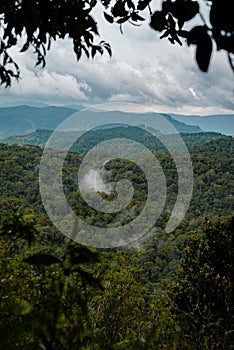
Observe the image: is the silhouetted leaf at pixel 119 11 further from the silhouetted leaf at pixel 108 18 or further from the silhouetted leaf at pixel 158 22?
the silhouetted leaf at pixel 158 22

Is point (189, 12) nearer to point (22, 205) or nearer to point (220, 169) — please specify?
point (22, 205)

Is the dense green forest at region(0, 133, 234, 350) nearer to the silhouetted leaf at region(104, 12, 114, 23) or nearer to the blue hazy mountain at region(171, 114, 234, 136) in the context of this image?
the silhouetted leaf at region(104, 12, 114, 23)

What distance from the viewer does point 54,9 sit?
98 centimetres

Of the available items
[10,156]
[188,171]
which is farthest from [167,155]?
[10,156]

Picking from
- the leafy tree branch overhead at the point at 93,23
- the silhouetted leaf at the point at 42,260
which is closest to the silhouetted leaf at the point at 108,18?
the leafy tree branch overhead at the point at 93,23

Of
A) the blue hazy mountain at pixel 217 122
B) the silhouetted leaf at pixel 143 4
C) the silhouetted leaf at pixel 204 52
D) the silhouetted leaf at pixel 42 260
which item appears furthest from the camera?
the blue hazy mountain at pixel 217 122

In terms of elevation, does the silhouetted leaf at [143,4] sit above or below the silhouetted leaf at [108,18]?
above

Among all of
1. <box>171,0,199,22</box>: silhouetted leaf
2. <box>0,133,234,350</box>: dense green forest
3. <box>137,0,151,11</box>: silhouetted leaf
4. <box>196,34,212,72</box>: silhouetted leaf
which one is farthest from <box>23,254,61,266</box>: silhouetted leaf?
<box>137,0,151,11</box>: silhouetted leaf

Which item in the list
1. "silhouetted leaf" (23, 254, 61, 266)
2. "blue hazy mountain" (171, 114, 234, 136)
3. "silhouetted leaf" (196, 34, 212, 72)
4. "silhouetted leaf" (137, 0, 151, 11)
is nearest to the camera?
"silhouetted leaf" (196, 34, 212, 72)

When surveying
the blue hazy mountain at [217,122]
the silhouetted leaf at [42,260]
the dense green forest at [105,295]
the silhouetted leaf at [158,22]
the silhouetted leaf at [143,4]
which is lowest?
the blue hazy mountain at [217,122]

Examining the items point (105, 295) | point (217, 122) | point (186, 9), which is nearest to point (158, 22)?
point (186, 9)

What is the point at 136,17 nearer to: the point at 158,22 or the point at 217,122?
the point at 158,22

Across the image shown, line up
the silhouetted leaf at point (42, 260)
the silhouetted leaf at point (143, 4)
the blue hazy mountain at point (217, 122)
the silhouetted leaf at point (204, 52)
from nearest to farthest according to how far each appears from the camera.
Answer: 1. the silhouetted leaf at point (204, 52)
2. the silhouetted leaf at point (42, 260)
3. the silhouetted leaf at point (143, 4)
4. the blue hazy mountain at point (217, 122)

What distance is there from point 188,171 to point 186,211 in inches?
302
